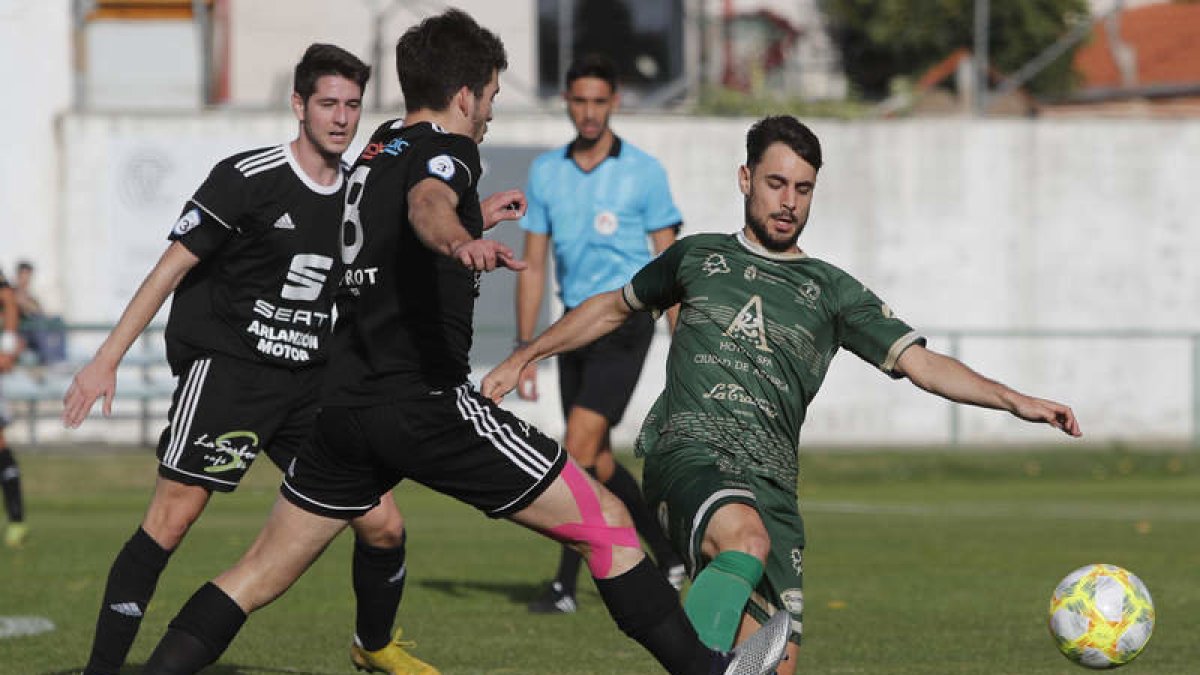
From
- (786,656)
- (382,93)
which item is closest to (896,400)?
(382,93)

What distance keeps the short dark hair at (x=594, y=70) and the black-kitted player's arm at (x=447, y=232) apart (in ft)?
13.6

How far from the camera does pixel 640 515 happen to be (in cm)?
1014

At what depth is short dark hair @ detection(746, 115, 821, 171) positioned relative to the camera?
6.45 m

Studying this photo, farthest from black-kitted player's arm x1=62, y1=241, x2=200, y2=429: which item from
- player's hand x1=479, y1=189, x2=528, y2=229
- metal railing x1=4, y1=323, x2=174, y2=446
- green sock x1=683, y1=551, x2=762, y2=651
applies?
metal railing x1=4, y1=323, x2=174, y2=446

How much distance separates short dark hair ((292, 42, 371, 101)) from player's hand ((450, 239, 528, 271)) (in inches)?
83.5

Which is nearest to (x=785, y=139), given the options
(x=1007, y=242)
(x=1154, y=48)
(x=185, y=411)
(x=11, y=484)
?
(x=185, y=411)

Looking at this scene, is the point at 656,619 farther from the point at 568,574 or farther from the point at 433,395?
the point at 568,574

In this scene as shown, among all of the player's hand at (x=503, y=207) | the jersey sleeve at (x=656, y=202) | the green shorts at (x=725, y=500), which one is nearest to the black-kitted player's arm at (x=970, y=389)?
the green shorts at (x=725, y=500)

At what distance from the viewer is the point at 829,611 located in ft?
32.0

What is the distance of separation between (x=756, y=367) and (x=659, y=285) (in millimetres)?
480

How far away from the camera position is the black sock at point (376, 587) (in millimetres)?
7348

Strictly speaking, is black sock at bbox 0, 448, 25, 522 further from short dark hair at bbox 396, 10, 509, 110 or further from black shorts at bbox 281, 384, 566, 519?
short dark hair at bbox 396, 10, 509, 110

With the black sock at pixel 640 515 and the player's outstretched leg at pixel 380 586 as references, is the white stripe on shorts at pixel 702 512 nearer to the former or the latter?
the player's outstretched leg at pixel 380 586

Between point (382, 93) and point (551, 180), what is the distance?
55.6 feet
